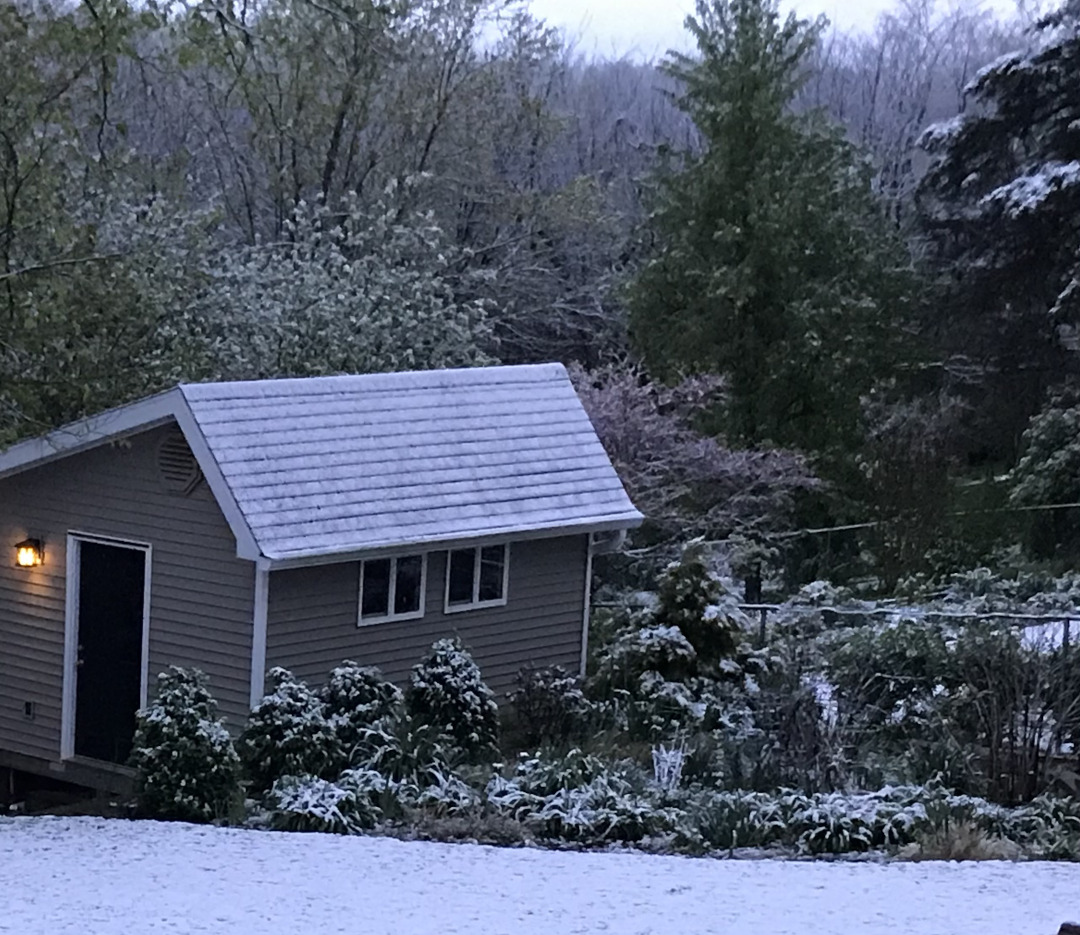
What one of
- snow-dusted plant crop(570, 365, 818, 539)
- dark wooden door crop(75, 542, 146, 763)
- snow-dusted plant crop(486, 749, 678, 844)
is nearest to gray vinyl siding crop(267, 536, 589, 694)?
dark wooden door crop(75, 542, 146, 763)

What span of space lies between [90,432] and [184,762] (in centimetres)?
336

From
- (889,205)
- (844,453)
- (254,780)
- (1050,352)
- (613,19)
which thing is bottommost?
(254,780)

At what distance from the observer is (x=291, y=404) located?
47.8 ft

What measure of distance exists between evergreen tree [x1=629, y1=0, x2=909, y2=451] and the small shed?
11413mm

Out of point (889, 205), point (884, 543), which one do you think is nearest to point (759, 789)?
point (884, 543)

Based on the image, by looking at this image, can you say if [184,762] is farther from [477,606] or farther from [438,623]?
[477,606]

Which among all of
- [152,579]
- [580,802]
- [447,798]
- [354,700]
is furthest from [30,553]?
[580,802]

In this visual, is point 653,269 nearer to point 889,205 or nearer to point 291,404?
point 889,205

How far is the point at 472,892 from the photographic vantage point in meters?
9.22

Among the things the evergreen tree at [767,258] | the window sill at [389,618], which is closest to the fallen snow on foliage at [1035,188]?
the evergreen tree at [767,258]

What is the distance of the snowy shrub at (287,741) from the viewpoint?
1252 cm

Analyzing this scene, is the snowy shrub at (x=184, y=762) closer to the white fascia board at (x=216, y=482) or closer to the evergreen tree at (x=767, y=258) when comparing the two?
the white fascia board at (x=216, y=482)

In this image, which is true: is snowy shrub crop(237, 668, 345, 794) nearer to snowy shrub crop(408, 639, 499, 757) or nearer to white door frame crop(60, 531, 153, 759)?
snowy shrub crop(408, 639, 499, 757)

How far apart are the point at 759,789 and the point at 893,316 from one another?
54.9 feet
